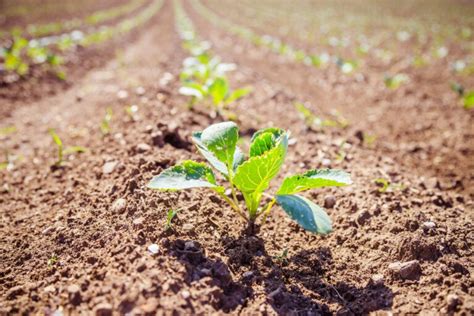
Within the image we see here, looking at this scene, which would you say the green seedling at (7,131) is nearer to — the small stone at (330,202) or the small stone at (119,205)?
the small stone at (119,205)

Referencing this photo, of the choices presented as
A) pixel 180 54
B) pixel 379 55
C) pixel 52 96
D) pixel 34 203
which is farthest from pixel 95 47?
pixel 34 203

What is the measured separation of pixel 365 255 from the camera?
1.95 m

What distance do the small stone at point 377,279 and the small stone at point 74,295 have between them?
125 cm

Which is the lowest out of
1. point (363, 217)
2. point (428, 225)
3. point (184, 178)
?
point (363, 217)

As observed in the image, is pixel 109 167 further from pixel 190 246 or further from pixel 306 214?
pixel 306 214

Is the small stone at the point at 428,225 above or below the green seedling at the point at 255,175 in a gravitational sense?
below

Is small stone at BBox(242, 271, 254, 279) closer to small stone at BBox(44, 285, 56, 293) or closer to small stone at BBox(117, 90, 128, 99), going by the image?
small stone at BBox(44, 285, 56, 293)

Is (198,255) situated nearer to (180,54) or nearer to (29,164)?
(29,164)

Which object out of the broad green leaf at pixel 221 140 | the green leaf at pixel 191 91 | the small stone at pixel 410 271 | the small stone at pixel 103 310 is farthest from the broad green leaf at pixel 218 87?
the small stone at pixel 103 310

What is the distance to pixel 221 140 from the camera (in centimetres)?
182

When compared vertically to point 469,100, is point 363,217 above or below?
above

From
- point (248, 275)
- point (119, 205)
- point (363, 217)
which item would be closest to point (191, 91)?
point (119, 205)

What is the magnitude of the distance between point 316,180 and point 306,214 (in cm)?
20

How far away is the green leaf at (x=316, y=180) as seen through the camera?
1.67 metres
